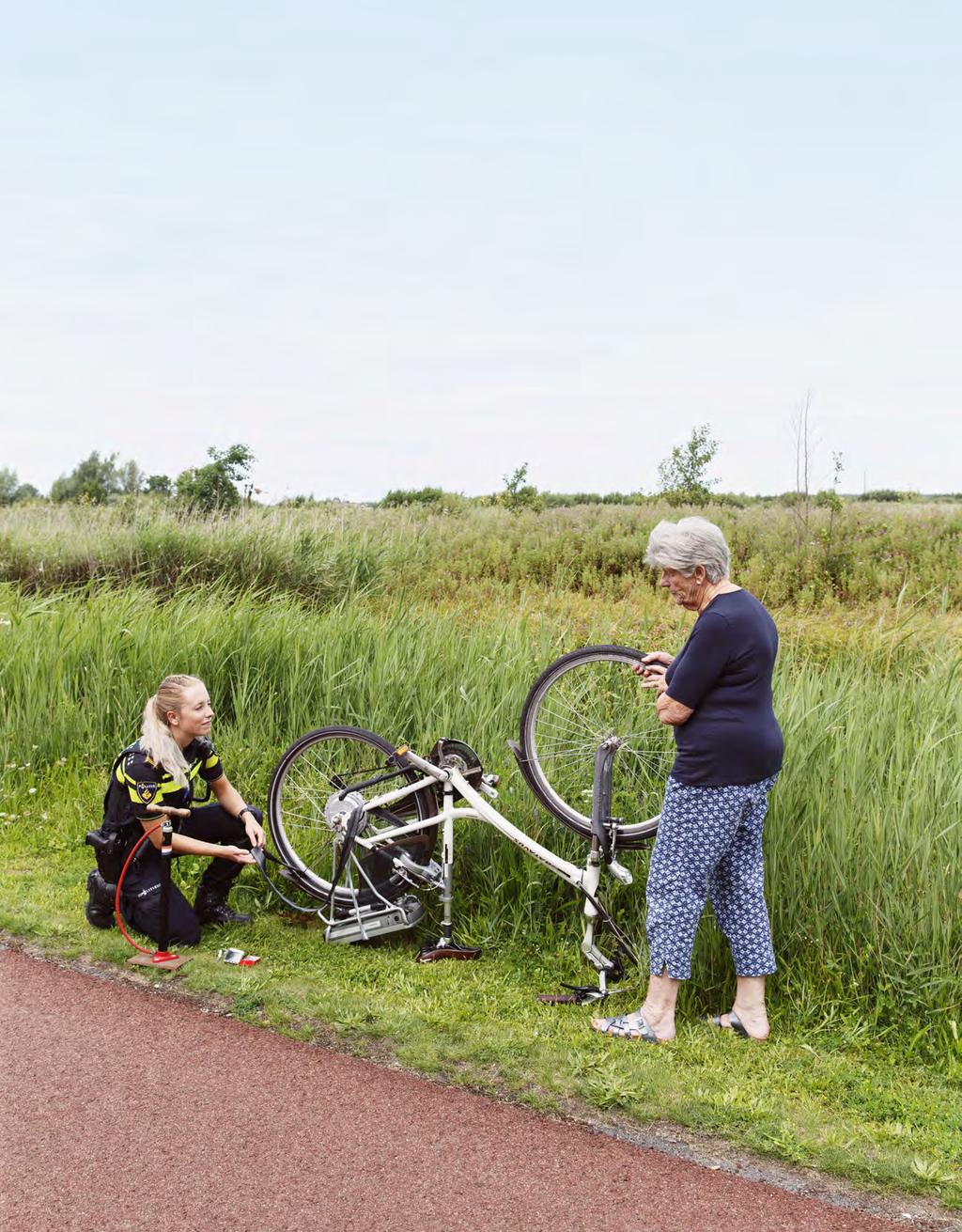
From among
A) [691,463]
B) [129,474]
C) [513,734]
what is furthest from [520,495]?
[129,474]

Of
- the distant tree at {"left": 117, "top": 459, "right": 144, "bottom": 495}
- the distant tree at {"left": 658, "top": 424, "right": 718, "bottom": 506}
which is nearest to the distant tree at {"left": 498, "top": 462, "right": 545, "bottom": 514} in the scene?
the distant tree at {"left": 658, "top": 424, "right": 718, "bottom": 506}

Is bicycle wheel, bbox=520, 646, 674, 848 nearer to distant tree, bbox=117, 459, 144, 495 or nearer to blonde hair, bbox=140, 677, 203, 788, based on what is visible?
blonde hair, bbox=140, 677, 203, 788

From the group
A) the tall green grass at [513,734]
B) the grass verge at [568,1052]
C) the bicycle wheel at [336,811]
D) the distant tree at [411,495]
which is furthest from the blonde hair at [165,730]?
the distant tree at [411,495]

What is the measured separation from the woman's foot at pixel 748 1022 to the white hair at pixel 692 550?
72.9 inches

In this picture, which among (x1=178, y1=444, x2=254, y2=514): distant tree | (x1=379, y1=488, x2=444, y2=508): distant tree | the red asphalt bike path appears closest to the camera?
the red asphalt bike path

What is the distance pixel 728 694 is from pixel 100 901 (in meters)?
3.39

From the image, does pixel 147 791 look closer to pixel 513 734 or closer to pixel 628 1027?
pixel 513 734

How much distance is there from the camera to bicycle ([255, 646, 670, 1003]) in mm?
5152

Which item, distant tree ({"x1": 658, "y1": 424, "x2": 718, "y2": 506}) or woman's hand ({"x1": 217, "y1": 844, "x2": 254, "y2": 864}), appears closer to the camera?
woman's hand ({"x1": 217, "y1": 844, "x2": 254, "y2": 864})

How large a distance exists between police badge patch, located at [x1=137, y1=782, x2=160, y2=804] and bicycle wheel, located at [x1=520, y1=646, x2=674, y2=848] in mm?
1761

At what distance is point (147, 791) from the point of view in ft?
17.4

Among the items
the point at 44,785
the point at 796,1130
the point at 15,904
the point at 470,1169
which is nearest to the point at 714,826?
the point at 796,1130

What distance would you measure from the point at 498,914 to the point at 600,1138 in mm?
1800

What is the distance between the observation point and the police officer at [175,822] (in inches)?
211
